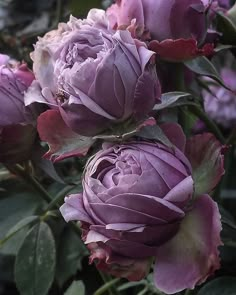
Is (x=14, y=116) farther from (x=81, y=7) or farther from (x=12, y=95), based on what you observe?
(x=81, y=7)

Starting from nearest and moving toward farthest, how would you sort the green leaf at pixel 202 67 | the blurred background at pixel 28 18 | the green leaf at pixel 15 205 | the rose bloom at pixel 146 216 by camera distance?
the rose bloom at pixel 146 216 < the green leaf at pixel 202 67 < the green leaf at pixel 15 205 < the blurred background at pixel 28 18

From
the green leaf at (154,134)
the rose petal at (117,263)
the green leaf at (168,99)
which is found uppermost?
the green leaf at (154,134)

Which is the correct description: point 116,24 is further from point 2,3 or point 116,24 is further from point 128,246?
point 2,3

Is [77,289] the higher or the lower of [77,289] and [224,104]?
the higher

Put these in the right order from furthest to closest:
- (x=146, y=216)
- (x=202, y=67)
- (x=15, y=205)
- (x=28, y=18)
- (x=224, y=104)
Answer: (x=28, y=18), (x=224, y=104), (x=15, y=205), (x=202, y=67), (x=146, y=216)

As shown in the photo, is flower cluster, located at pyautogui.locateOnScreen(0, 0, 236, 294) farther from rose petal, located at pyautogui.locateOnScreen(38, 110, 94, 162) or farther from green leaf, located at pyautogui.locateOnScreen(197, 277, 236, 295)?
green leaf, located at pyautogui.locateOnScreen(197, 277, 236, 295)

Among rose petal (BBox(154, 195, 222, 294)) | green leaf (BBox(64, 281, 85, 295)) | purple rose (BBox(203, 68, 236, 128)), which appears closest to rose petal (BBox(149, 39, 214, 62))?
rose petal (BBox(154, 195, 222, 294))

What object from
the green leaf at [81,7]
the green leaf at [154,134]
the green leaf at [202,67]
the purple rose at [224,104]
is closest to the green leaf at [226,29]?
the green leaf at [202,67]

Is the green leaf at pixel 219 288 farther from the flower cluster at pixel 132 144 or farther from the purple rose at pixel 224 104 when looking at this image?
the purple rose at pixel 224 104

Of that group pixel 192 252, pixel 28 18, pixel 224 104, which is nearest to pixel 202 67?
pixel 192 252
